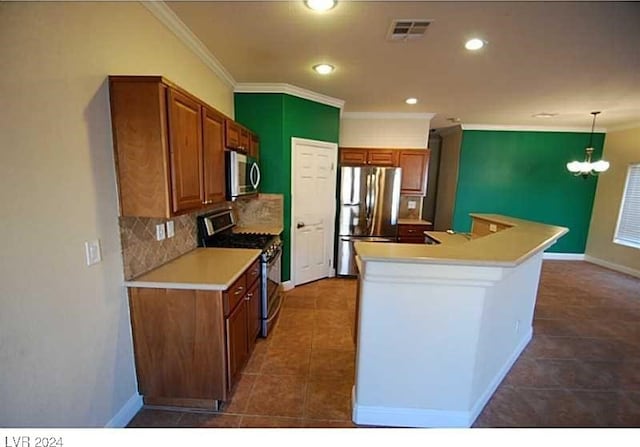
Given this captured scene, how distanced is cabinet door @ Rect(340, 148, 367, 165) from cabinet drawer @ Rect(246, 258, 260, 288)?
2.82m

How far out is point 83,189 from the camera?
1453 mm

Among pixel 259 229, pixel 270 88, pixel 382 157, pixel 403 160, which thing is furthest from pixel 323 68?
pixel 403 160

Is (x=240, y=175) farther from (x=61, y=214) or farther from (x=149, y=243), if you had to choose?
(x=61, y=214)

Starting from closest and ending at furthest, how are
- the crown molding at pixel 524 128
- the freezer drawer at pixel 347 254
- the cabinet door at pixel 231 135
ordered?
the cabinet door at pixel 231 135, the freezer drawer at pixel 347 254, the crown molding at pixel 524 128

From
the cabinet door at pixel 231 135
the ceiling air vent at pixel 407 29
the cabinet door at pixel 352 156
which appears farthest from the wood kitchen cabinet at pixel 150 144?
the cabinet door at pixel 352 156

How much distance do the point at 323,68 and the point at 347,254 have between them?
268 centimetres

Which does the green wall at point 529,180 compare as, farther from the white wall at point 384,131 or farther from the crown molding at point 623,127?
the white wall at point 384,131

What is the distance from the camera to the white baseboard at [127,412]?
1743 millimetres

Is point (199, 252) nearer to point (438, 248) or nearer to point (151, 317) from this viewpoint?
point (151, 317)

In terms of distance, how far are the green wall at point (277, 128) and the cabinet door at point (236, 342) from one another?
1.77 m

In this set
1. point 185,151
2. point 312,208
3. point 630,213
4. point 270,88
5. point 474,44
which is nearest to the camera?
point 185,151

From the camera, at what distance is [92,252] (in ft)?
5.01

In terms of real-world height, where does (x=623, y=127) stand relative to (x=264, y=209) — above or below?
above

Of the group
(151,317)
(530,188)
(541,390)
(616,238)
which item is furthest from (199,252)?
(616,238)
